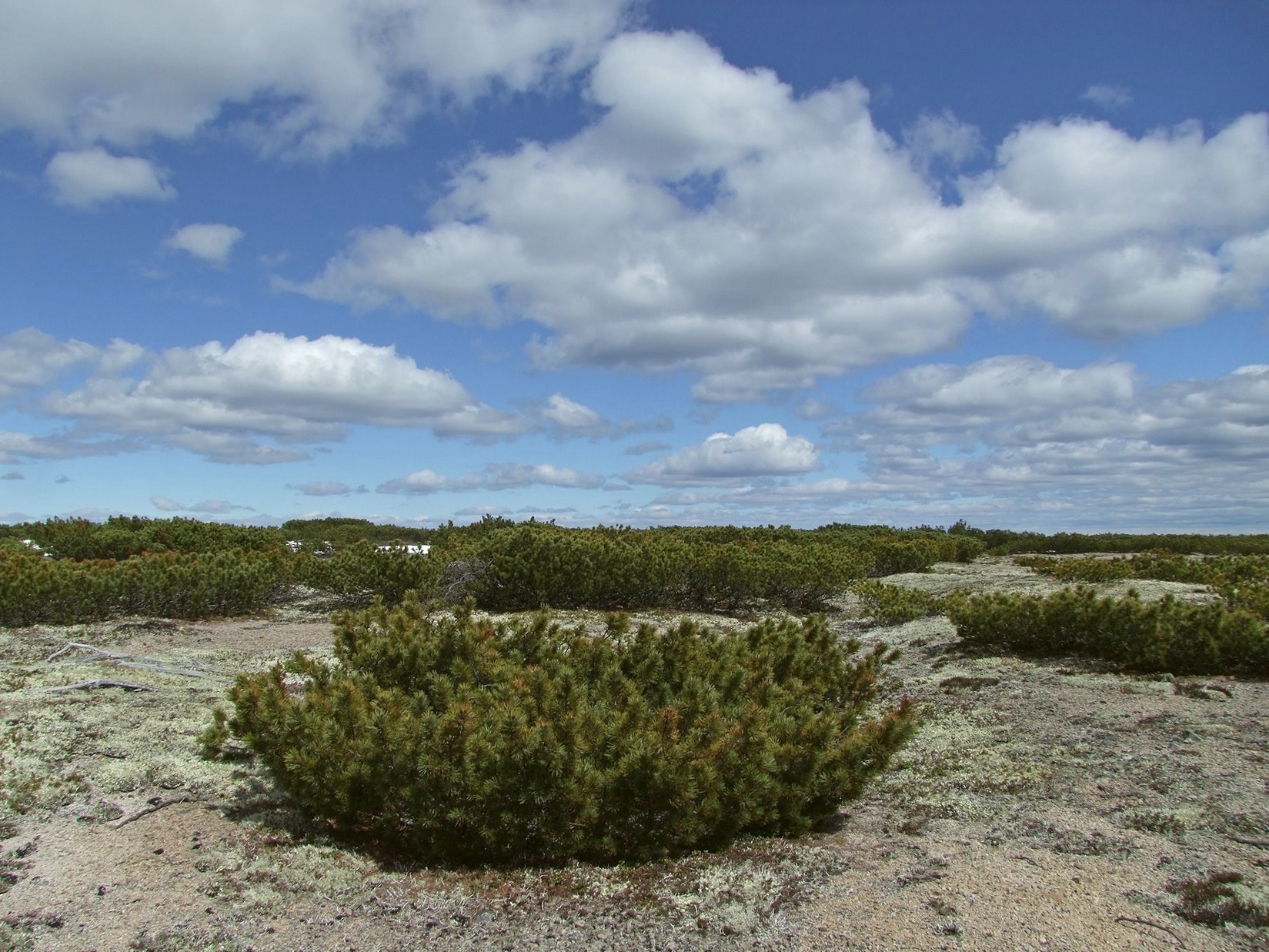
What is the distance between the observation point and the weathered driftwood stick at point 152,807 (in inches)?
170

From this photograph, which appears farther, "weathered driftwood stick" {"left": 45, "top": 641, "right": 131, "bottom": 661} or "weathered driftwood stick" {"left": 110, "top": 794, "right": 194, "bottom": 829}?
"weathered driftwood stick" {"left": 45, "top": 641, "right": 131, "bottom": 661}

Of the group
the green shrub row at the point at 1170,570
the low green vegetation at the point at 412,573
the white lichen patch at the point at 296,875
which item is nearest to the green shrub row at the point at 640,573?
the low green vegetation at the point at 412,573

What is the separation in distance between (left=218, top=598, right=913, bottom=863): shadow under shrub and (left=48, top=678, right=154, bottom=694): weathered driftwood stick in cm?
271

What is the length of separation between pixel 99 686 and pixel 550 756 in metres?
4.86

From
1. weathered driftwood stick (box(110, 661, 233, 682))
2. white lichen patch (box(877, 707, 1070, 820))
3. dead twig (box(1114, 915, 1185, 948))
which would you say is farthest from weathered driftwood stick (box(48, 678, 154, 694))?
dead twig (box(1114, 915, 1185, 948))

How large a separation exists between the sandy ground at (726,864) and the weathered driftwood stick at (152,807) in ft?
0.05

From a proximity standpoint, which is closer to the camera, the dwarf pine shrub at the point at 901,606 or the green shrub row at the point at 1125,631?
the green shrub row at the point at 1125,631

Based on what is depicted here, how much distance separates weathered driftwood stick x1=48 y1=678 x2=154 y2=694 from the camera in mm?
6551

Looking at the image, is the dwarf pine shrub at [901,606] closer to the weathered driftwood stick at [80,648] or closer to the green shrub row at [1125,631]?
the green shrub row at [1125,631]

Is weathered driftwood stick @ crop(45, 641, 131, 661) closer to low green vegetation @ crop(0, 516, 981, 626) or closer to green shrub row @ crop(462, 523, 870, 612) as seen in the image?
low green vegetation @ crop(0, 516, 981, 626)

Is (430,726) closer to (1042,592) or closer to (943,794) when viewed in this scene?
(943,794)

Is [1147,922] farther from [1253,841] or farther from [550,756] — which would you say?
[550,756]

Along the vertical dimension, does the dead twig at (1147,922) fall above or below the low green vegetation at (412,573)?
below

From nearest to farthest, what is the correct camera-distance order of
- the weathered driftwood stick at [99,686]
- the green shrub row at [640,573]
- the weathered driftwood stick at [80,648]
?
the weathered driftwood stick at [99,686]
the weathered driftwood stick at [80,648]
the green shrub row at [640,573]
